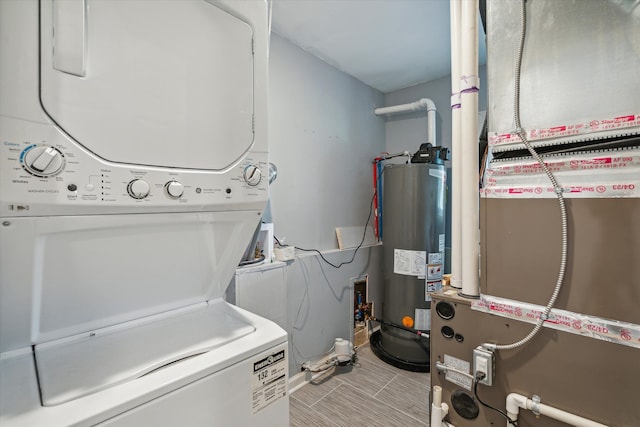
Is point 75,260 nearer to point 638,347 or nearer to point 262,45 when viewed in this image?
point 262,45

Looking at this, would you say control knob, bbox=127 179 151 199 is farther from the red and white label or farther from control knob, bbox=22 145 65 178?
the red and white label

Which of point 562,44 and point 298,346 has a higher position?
point 562,44

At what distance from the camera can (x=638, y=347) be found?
2.15ft

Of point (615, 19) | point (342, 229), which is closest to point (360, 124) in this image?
point (342, 229)

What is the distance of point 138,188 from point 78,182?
0.33 feet

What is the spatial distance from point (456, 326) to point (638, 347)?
411 millimetres

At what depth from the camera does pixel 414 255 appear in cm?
208

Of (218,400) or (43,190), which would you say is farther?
(218,400)

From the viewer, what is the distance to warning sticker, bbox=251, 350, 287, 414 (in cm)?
74

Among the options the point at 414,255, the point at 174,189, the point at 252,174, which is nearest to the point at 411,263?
the point at 414,255

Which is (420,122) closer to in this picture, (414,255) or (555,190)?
(414,255)

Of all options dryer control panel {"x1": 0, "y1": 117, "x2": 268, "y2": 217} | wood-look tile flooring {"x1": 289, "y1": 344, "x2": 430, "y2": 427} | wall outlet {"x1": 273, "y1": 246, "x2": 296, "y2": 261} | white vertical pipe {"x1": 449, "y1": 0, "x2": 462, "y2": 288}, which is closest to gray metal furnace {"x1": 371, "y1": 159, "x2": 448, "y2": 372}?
wood-look tile flooring {"x1": 289, "y1": 344, "x2": 430, "y2": 427}

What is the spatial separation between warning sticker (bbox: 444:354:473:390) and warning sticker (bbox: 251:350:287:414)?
0.56m

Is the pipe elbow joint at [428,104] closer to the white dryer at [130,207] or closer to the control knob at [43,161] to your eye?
the white dryer at [130,207]
